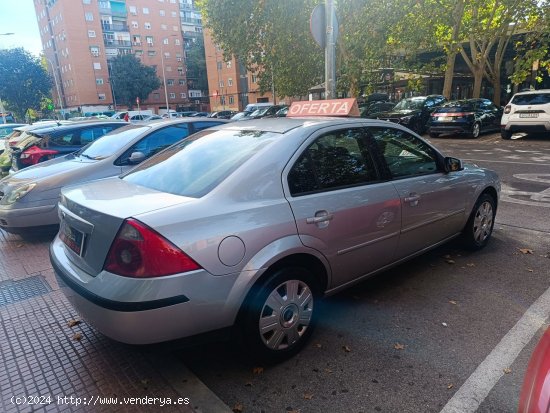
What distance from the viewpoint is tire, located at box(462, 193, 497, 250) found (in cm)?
434

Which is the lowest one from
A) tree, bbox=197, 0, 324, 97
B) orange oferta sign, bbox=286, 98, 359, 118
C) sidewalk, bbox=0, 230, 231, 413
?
sidewalk, bbox=0, 230, 231, 413

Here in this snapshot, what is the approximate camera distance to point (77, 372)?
268cm

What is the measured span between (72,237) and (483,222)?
4.21 meters

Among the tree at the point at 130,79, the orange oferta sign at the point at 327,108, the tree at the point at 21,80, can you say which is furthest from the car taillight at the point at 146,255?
the tree at the point at 130,79

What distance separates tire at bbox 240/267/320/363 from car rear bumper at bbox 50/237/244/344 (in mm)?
165

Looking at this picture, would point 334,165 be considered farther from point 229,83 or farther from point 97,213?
point 229,83

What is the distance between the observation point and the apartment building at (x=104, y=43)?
63094 millimetres

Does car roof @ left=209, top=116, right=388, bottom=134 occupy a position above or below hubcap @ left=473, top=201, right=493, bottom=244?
above

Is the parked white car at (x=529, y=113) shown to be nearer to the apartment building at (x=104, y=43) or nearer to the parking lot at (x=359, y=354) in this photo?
the parking lot at (x=359, y=354)

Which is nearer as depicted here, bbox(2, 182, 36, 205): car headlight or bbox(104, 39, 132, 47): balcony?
bbox(2, 182, 36, 205): car headlight

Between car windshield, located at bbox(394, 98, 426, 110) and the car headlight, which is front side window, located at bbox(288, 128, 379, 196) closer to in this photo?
→ the car headlight

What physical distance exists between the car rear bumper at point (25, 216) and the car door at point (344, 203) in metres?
3.82

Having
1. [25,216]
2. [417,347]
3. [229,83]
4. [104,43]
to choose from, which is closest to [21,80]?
[104,43]

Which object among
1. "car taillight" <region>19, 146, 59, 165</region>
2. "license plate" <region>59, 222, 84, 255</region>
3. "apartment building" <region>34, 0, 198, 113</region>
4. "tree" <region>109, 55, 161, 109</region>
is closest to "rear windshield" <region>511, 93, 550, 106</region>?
"car taillight" <region>19, 146, 59, 165</region>
